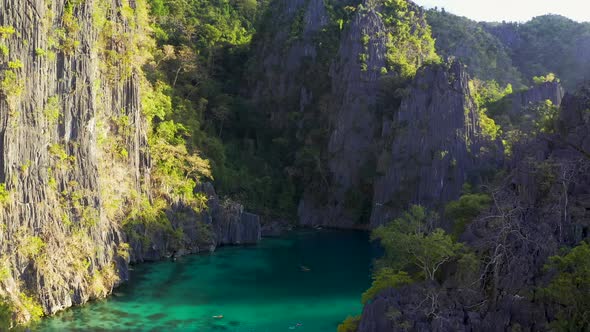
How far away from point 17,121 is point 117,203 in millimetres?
10747

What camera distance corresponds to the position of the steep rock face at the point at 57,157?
23625mm

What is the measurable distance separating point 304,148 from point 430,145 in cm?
1334

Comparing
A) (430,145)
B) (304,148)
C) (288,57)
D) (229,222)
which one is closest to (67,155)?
(229,222)

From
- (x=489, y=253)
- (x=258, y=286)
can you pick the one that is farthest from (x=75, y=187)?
(x=489, y=253)

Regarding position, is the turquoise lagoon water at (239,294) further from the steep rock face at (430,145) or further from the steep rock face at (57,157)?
the steep rock face at (430,145)

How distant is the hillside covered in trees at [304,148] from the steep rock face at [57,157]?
9 centimetres

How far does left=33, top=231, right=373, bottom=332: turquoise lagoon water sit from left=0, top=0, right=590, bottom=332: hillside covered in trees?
1.49m

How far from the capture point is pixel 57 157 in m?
26.8

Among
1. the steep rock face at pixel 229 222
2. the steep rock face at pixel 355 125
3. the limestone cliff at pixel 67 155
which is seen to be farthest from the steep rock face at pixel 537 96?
the limestone cliff at pixel 67 155

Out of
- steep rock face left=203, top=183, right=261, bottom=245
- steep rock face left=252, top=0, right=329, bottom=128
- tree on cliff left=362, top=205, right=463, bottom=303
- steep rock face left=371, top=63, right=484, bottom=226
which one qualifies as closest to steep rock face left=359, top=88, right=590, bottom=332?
tree on cliff left=362, top=205, right=463, bottom=303

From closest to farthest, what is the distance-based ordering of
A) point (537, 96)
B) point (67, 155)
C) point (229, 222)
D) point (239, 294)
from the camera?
point (67, 155)
point (239, 294)
point (229, 222)
point (537, 96)

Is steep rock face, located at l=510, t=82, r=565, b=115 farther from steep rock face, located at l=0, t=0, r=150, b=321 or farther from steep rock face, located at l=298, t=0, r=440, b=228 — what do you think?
steep rock face, located at l=0, t=0, r=150, b=321

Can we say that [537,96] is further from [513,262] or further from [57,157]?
[57,157]

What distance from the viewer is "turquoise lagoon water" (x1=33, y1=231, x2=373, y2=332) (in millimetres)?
25031
